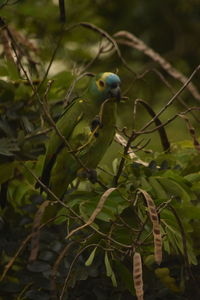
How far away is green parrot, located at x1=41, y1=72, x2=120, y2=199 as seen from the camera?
2535 mm

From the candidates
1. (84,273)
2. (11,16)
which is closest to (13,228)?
(84,273)

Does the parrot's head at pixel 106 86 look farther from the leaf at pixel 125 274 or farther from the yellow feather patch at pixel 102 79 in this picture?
the leaf at pixel 125 274

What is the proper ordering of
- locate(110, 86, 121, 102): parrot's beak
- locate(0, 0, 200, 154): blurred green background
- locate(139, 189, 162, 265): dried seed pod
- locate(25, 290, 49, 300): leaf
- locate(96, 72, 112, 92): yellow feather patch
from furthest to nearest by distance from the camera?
locate(0, 0, 200, 154): blurred green background → locate(96, 72, 112, 92): yellow feather patch → locate(110, 86, 121, 102): parrot's beak → locate(25, 290, 49, 300): leaf → locate(139, 189, 162, 265): dried seed pod

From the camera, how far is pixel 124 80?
3951 millimetres

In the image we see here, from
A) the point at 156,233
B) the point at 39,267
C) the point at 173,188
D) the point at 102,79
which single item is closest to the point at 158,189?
the point at 173,188

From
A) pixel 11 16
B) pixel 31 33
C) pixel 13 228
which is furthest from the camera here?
pixel 31 33

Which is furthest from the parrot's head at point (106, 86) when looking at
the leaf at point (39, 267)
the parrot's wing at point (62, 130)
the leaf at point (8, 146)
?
the leaf at point (39, 267)

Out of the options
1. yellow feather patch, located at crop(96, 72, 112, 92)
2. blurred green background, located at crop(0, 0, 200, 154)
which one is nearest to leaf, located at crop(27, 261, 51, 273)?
yellow feather patch, located at crop(96, 72, 112, 92)

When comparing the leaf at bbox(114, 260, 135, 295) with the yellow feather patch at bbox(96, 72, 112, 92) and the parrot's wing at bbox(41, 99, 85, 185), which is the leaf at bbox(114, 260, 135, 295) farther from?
the yellow feather patch at bbox(96, 72, 112, 92)

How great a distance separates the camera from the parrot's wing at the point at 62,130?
8.17 ft

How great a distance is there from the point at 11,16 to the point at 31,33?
0.86 feet

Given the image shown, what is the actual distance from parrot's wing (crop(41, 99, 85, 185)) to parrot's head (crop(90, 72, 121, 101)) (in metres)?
0.13

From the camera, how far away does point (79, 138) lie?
2578mm

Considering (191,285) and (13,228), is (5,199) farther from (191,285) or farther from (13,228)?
(191,285)
